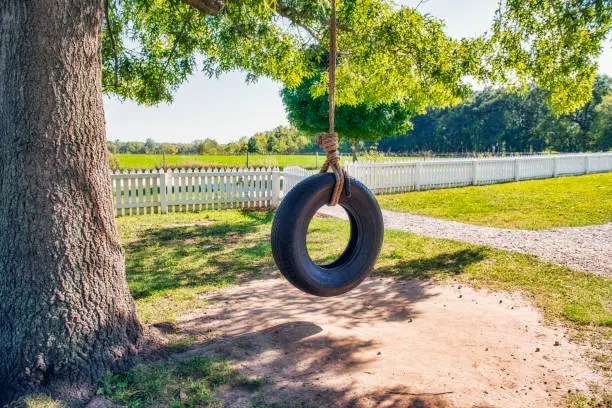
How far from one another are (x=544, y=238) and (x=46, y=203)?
8563mm

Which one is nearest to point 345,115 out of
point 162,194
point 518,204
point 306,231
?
point 518,204

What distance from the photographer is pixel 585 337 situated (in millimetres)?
4262

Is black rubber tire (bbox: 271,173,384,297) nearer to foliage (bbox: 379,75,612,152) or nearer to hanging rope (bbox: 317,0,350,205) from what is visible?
hanging rope (bbox: 317,0,350,205)

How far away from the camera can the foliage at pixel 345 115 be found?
822 inches

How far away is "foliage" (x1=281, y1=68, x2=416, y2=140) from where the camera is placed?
822 inches

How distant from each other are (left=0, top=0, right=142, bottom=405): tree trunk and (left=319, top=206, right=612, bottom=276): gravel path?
6.76 meters

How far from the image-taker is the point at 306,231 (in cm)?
337

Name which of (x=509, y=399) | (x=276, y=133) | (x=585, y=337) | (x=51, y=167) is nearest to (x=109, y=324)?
(x=51, y=167)

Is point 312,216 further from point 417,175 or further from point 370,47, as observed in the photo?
point 417,175

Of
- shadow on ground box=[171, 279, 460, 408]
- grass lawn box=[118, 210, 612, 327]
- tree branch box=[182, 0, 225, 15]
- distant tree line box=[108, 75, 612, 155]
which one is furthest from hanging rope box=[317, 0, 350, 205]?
distant tree line box=[108, 75, 612, 155]

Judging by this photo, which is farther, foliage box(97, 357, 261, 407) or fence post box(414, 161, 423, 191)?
fence post box(414, 161, 423, 191)

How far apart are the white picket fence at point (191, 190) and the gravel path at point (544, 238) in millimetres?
4050

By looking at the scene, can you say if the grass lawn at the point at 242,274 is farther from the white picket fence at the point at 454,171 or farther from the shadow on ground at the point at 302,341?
the white picket fence at the point at 454,171

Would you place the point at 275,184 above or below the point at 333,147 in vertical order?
below
